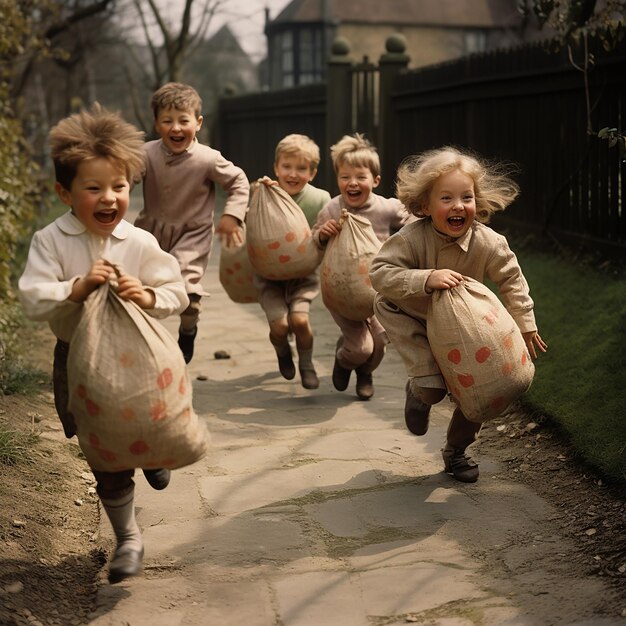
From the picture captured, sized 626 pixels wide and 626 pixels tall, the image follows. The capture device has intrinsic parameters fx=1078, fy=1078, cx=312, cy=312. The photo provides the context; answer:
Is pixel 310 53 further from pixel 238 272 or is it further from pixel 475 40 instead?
pixel 238 272

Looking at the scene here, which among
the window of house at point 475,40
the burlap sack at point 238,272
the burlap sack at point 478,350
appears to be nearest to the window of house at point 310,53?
the window of house at point 475,40

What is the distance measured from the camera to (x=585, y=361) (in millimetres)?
5715

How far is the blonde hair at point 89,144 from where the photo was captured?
3629mm

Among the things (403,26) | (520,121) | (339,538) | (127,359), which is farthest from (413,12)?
(127,359)

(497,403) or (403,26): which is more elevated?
(403,26)

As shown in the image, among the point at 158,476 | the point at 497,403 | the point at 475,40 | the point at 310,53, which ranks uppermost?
the point at 475,40

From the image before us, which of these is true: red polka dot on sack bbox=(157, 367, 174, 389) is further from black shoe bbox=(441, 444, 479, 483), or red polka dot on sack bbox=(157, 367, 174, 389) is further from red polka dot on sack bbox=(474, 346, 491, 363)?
black shoe bbox=(441, 444, 479, 483)

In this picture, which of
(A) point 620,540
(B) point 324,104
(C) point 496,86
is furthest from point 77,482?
(B) point 324,104

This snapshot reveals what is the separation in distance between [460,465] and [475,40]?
5321cm

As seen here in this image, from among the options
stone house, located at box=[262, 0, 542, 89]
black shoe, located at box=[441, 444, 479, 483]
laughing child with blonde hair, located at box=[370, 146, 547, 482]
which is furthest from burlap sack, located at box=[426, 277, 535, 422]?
stone house, located at box=[262, 0, 542, 89]

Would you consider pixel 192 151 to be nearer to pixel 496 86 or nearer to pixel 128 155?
pixel 128 155

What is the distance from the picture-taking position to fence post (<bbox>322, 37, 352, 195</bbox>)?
1420 centimetres

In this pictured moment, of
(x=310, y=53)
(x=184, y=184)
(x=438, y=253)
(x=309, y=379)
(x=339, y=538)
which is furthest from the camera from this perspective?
(x=310, y=53)

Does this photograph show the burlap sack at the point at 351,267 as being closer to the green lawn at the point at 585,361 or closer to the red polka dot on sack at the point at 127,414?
the green lawn at the point at 585,361
